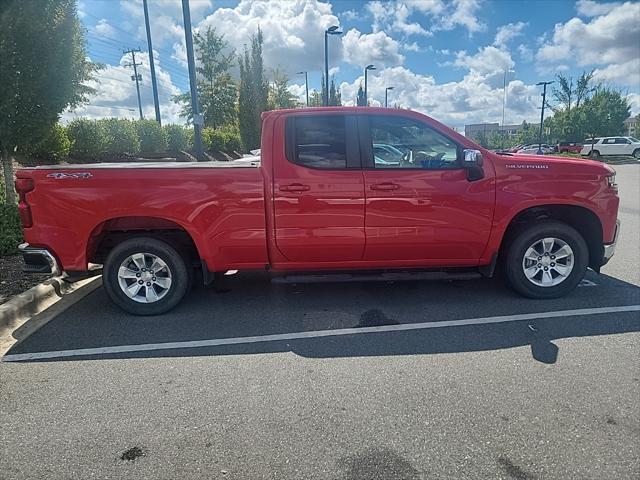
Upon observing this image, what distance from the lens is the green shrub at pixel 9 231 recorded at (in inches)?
235

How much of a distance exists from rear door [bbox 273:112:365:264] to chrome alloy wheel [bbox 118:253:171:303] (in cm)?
125

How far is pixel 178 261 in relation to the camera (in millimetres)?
4352

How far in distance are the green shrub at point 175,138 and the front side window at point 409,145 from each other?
20.1 m

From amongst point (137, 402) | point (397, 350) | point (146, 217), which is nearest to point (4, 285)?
point (146, 217)

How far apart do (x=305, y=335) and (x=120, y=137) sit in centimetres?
1668

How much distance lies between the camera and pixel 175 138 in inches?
897

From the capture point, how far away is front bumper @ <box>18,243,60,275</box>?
13.6 feet

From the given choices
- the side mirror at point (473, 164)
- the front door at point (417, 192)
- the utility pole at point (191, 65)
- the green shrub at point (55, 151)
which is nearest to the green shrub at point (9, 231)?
the utility pole at point (191, 65)

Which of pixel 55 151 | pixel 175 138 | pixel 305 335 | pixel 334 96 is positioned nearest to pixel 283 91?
pixel 334 96

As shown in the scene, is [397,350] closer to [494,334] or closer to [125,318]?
[494,334]

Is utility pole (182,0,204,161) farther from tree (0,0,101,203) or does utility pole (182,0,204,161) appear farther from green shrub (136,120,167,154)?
green shrub (136,120,167,154)

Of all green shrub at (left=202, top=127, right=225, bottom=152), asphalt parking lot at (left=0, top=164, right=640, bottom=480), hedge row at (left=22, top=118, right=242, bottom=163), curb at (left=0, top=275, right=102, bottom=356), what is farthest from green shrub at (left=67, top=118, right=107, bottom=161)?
asphalt parking lot at (left=0, top=164, right=640, bottom=480)

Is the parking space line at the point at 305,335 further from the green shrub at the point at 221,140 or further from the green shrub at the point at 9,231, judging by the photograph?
the green shrub at the point at 221,140

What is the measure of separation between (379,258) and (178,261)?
6.80 feet
